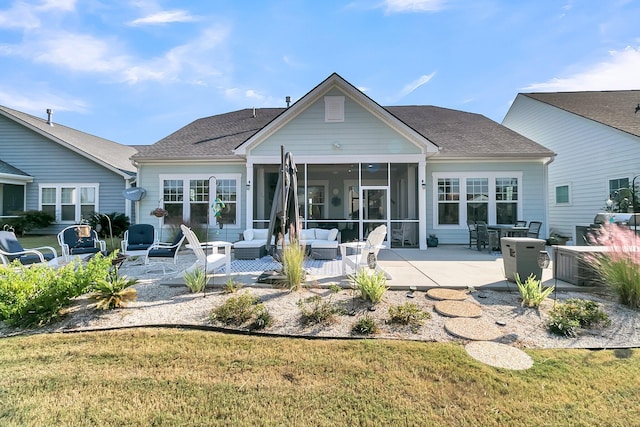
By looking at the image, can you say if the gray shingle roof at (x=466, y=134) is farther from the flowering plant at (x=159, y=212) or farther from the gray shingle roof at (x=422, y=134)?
the flowering plant at (x=159, y=212)

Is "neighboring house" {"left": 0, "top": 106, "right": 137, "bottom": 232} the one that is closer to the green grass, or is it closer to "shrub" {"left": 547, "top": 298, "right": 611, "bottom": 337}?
the green grass

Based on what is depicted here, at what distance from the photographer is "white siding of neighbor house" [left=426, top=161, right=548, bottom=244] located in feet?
37.0

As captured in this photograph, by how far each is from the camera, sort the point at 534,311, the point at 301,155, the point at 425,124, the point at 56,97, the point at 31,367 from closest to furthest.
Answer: the point at 31,367 < the point at 534,311 < the point at 301,155 < the point at 425,124 < the point at 56,97

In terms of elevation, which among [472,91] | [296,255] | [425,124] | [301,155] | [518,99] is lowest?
[296,255]

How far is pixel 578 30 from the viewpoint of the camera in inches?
368

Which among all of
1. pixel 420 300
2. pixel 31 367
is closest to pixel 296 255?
pixel 420 300

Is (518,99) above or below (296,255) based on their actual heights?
above

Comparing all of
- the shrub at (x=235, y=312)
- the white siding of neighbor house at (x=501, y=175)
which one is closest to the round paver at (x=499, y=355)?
the shrub at (x=235, y=312)

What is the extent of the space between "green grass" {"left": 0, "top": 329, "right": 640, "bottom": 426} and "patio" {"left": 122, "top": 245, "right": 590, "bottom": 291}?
2.11m

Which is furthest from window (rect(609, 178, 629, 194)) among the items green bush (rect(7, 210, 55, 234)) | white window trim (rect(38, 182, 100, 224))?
green bush (rect(7, 210, 55, 234))

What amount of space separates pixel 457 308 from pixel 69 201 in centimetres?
1718

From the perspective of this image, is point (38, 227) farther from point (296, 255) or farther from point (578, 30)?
point (578, 30)

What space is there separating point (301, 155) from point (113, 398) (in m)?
9.13

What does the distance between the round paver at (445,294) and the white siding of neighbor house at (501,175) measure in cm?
684
